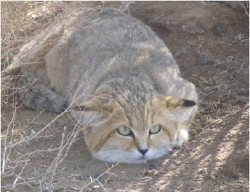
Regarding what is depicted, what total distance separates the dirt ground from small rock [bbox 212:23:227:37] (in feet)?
0.04

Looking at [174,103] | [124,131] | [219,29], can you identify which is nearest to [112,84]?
[124,131]

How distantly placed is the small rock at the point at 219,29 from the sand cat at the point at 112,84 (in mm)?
1187

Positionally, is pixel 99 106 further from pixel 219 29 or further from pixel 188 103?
pixel 219 29

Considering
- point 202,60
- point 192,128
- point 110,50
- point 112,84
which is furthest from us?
point 202,60

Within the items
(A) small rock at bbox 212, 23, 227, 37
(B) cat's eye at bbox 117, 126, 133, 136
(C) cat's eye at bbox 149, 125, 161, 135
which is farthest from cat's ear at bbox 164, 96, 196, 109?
(A) small rock at bbox 212, 23, 227, 37

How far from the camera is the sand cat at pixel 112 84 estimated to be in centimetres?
480

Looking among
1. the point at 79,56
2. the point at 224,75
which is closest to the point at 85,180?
the point at 79,56

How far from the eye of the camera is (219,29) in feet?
23.3

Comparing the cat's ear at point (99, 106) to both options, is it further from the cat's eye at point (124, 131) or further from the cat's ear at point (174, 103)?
the cat's ear at point (174, 103)

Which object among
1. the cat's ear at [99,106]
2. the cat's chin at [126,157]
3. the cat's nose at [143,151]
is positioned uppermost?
the cat's ear at [99,106]

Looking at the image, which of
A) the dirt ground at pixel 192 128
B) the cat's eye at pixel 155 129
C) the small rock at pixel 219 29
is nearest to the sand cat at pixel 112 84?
the cat's eye at pixel 155 129

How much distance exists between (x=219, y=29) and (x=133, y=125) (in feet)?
9.13

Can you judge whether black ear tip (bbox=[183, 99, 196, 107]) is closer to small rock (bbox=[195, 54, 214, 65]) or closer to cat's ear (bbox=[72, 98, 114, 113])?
cat's ear (bbox=[72, 98, 114, 113])

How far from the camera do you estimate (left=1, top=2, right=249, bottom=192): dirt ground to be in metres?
4.47
